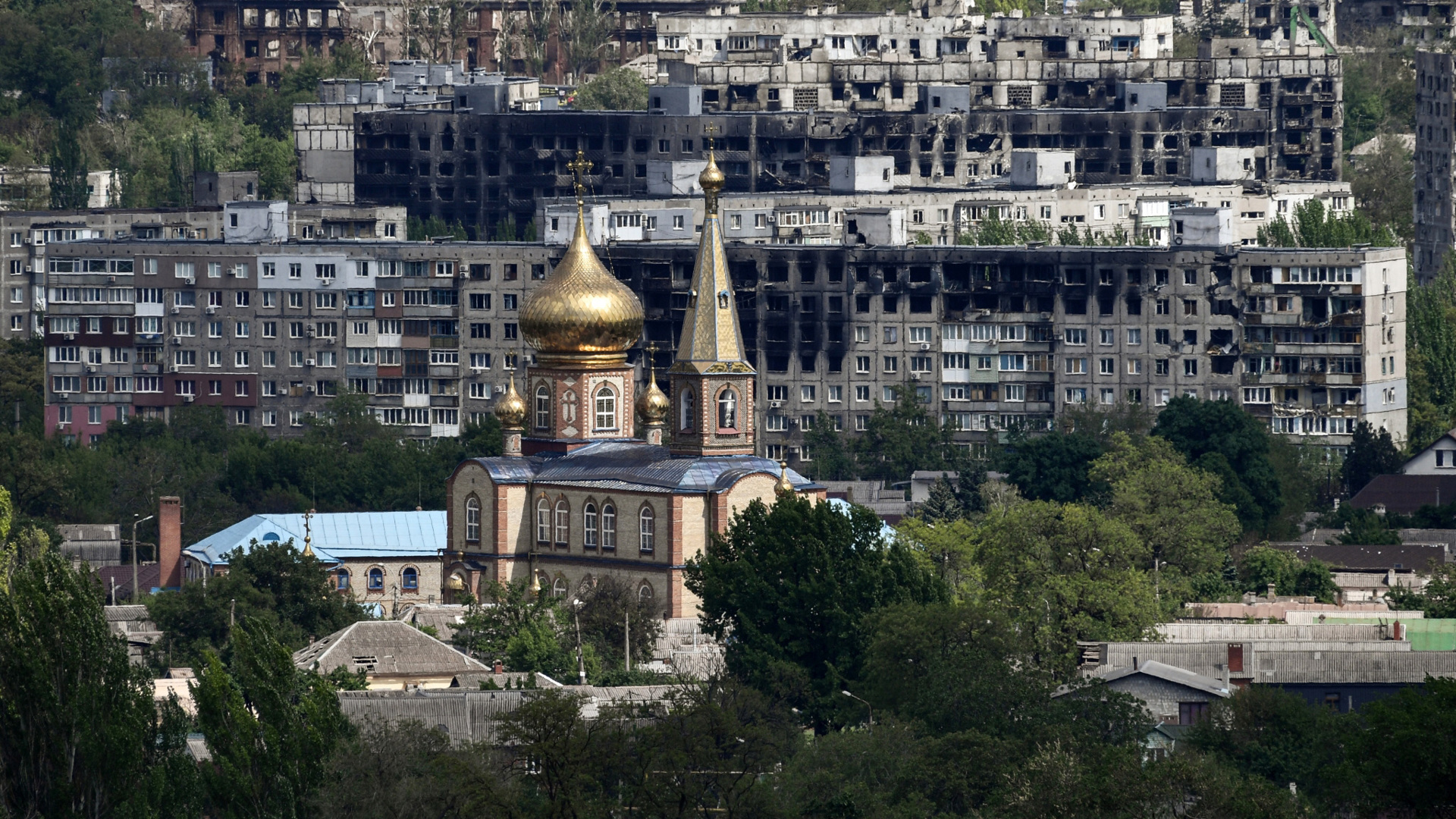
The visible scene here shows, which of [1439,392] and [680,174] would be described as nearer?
[1439,392]

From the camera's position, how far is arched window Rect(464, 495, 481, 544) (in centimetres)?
11244

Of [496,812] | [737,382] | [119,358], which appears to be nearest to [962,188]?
[119,358]

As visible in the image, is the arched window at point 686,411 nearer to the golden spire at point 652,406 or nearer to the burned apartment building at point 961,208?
the golden spire at point 652,406

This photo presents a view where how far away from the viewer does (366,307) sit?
5886 inches

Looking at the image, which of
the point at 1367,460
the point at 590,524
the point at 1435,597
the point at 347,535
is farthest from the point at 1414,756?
the point at 1367,460

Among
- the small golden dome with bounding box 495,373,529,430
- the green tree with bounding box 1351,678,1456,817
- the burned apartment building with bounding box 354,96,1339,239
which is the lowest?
the green tree with bounding box 1351,678,1456,817

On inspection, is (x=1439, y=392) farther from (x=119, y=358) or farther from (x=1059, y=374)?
(x=119, y=358)

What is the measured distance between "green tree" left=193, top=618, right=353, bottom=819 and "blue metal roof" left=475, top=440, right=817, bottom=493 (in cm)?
3199

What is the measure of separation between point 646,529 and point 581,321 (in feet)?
25.9

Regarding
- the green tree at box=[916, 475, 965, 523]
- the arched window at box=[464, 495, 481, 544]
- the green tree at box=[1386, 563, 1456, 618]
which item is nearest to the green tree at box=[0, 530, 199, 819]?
the arched window at box=[464, 495, 481, 544]

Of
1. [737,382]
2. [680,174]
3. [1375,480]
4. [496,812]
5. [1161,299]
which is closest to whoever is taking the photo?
[496,812]

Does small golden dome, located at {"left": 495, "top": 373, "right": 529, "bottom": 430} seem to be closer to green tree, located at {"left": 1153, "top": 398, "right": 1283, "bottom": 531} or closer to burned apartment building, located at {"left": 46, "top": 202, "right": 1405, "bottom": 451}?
green tree, located at {"left": 1153, "top": 398, "right": 1283, "bottom": 531}

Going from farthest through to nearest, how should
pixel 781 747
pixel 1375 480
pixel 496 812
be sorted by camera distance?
pixel 1375 480 → pixel 781 747 → pixel 496 812

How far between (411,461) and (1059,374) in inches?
877
